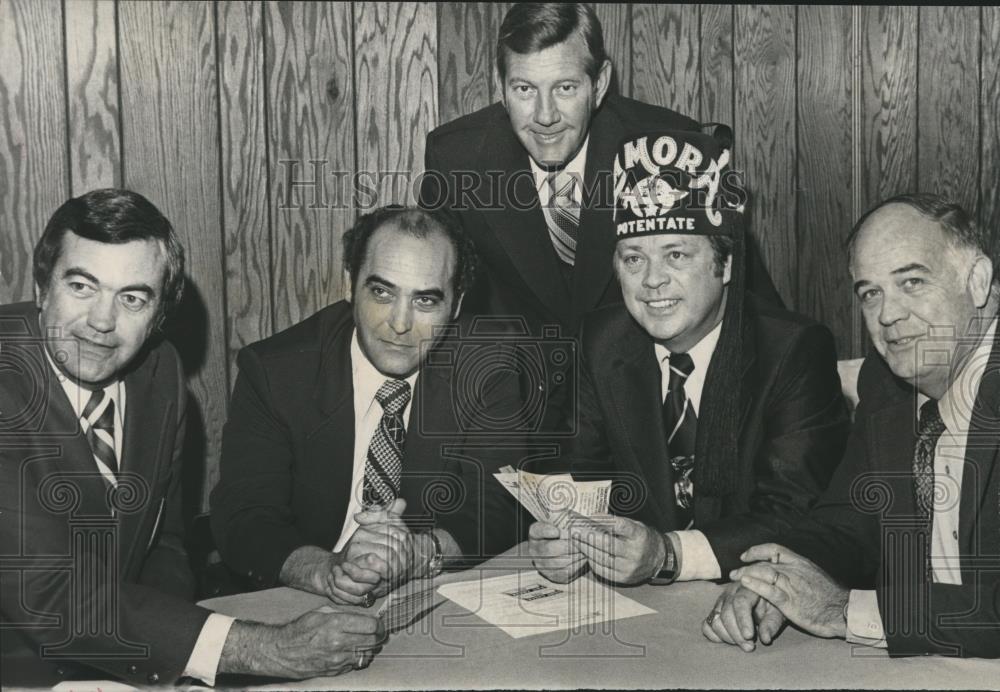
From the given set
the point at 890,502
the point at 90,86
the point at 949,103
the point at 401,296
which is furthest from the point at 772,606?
the point at 90,86

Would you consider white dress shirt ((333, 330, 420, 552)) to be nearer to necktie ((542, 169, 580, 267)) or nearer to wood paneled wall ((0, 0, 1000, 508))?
wood paneled wall ((0, 0, 1000, 508))

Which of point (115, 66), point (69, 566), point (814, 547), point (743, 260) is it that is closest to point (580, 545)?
point (814, 547)

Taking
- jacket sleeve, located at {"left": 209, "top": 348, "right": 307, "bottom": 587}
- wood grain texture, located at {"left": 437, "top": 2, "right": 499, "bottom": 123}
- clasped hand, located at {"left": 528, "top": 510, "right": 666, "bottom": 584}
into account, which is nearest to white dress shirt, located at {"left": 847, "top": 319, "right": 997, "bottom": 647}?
clasped hand, located at {"left": 528, "top": 510, "right": 666, "bottom": 584}

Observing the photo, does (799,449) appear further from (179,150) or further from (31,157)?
(31,157)

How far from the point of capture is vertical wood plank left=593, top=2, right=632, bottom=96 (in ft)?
8.80

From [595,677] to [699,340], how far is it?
991mm

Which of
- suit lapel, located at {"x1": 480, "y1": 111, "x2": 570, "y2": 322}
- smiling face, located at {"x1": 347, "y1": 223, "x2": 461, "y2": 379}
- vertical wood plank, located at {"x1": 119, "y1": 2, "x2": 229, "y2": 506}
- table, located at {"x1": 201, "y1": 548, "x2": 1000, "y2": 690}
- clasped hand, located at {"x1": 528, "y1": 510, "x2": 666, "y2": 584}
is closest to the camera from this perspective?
table, located at {"x1": 201, "y1": 548, "x2": 1000, "y2": 690}

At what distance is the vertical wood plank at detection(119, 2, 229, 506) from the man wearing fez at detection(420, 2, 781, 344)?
0.57 metres

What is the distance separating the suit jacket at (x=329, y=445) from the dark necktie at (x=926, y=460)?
3.33 feet

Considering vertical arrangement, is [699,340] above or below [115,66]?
below

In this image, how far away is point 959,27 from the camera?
109 inches

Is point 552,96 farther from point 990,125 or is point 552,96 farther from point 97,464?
point 97,464

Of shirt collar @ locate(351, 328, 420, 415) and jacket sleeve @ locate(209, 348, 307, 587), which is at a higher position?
shirt collar @ locate(351, 328, 420, 415)

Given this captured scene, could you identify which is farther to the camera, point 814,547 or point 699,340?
point 699,340
